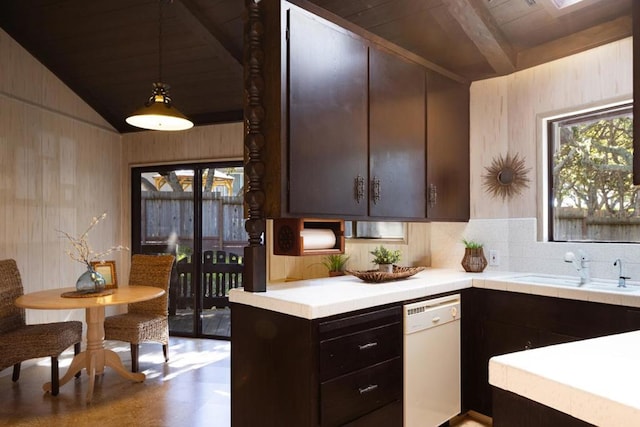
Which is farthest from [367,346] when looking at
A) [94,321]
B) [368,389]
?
[94,321]

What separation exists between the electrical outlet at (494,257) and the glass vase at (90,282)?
10.2 ft

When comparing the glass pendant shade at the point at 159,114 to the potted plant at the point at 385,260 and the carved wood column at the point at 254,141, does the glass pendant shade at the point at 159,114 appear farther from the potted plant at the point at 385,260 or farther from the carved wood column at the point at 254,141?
the potted plant at the point at 385,260

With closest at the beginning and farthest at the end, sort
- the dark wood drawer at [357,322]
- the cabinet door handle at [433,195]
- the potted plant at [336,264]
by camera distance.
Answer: the dark wood drawer at [357,322]
the cabinet door handle at [433,195]
the potted plant at [336,264]

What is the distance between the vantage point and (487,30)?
2.97 m

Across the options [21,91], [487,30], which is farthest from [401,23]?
[21,91]

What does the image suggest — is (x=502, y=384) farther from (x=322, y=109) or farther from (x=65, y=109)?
(x=65, y=109)

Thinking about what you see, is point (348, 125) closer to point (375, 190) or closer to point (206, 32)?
point (375, 190)

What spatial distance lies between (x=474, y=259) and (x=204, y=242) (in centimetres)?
304

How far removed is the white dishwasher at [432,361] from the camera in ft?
7.61

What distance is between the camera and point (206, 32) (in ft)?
12.2

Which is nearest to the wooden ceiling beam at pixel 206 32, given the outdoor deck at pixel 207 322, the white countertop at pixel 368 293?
the white countertop at pixel 368 293

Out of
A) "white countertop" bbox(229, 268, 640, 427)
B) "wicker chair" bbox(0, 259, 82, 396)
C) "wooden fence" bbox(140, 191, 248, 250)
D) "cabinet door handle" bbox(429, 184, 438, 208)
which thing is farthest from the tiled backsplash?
"wicker chair" bbox(0, 259, 82, 396)

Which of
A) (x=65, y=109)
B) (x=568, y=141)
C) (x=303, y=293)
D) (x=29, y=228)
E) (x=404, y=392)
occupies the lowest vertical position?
(x=404, y=392)

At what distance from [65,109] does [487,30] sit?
4.28m
